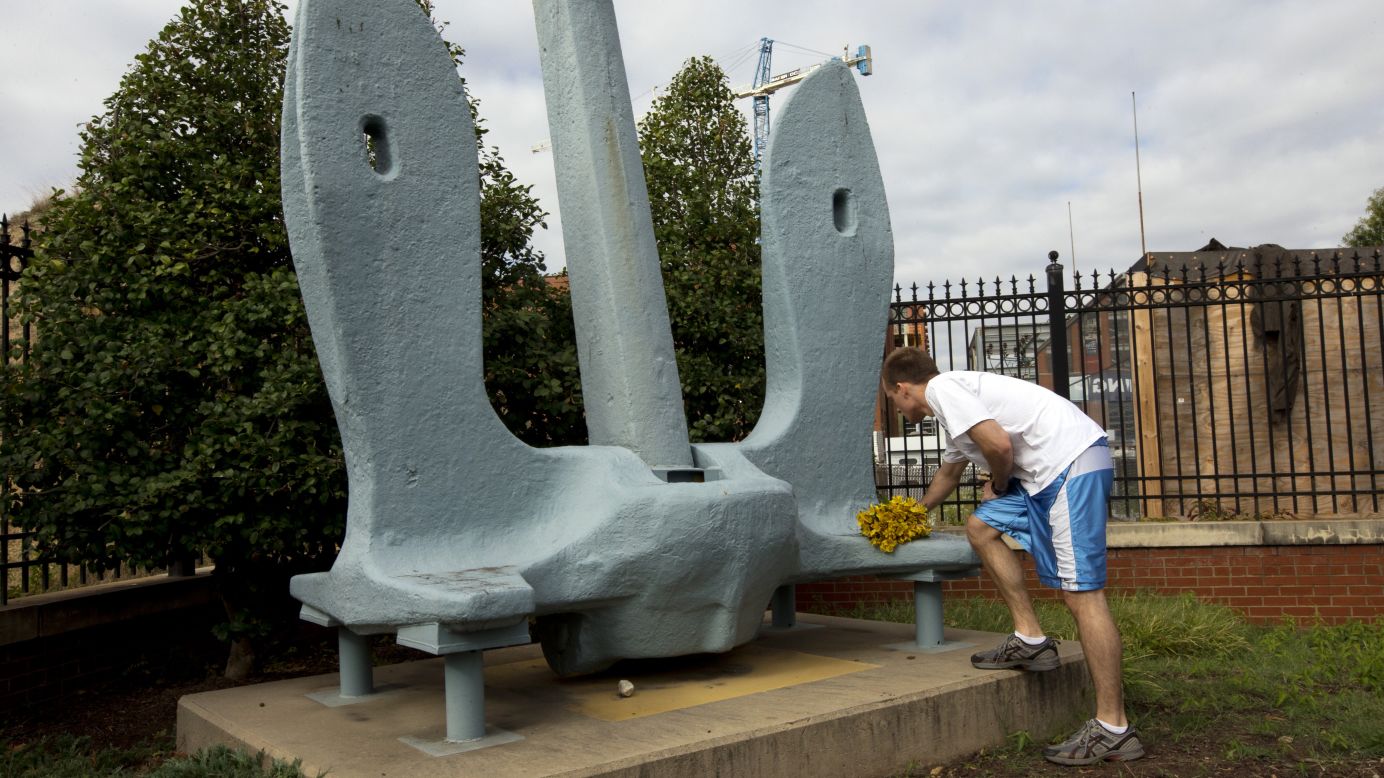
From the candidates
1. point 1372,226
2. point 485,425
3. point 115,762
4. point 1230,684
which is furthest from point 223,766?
point 1372,226

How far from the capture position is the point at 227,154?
5.74 metres

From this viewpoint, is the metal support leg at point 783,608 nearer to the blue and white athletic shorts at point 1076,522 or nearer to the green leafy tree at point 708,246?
the green leafy tree at point 708,246

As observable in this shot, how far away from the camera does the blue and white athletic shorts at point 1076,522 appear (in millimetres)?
3873

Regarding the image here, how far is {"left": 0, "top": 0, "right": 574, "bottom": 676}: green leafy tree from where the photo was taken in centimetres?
497

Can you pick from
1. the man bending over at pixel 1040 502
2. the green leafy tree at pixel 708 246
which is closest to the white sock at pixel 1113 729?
the man bending over at pixel 1040 502

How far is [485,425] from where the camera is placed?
4.06m

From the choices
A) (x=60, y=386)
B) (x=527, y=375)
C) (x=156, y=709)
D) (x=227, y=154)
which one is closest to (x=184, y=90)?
(x=227, y=154)

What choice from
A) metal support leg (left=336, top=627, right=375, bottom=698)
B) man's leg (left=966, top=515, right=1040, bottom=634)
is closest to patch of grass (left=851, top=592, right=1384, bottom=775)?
man's leg (left=966, top=515, right=1040, bottom=634)

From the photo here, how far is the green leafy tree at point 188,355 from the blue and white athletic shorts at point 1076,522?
8.97ft

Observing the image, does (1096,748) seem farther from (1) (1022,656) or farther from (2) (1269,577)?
(2) (1269,577)

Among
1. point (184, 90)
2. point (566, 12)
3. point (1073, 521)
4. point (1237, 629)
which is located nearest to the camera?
point (1073, 521)

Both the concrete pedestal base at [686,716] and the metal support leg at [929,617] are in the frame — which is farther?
the metal support leg at [929,617]

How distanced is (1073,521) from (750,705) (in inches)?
53.4

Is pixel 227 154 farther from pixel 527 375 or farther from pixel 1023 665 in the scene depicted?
pixel 1023 665
